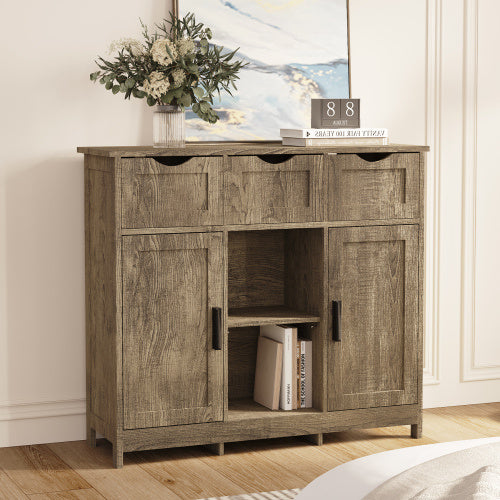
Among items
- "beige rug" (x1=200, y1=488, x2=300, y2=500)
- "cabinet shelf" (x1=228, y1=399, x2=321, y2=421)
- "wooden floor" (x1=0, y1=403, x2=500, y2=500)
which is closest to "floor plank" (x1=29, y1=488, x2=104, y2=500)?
"wooden floor" (x1=0, y1=403, x2=500, y2=500)

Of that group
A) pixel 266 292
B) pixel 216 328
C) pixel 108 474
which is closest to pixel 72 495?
pixel 108 474

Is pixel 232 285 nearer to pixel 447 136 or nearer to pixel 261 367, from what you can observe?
pixel 261 367

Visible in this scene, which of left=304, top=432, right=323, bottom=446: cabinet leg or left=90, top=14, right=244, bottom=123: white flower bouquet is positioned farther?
left=304, top=432, right=323, bottom=446: cabinet leg

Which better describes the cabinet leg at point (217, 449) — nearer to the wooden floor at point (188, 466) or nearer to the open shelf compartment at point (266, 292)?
the wooden floor at point (188, 466)

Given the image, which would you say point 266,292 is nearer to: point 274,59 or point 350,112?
point 350,112

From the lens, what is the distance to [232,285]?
3.45 meters

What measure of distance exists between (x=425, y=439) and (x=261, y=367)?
2.28 ft

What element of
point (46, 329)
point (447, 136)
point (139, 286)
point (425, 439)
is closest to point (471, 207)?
point (447, 136)


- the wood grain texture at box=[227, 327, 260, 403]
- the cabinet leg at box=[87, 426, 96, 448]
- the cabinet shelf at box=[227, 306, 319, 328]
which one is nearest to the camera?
the cabinet shelf at box=[227, 306, 319, 328]

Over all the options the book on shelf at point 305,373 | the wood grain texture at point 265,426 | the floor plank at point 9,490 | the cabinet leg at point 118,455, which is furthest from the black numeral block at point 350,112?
the floor plank at point 9,490

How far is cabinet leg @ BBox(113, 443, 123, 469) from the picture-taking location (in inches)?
118

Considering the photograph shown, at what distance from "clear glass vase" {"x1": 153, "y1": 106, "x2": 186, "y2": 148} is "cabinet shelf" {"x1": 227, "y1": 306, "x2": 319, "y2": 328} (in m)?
0.67

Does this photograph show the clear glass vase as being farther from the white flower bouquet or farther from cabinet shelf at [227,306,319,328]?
cabinet shelf at [227,306,319,328]

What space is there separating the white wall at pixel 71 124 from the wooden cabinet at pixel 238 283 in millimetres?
128
